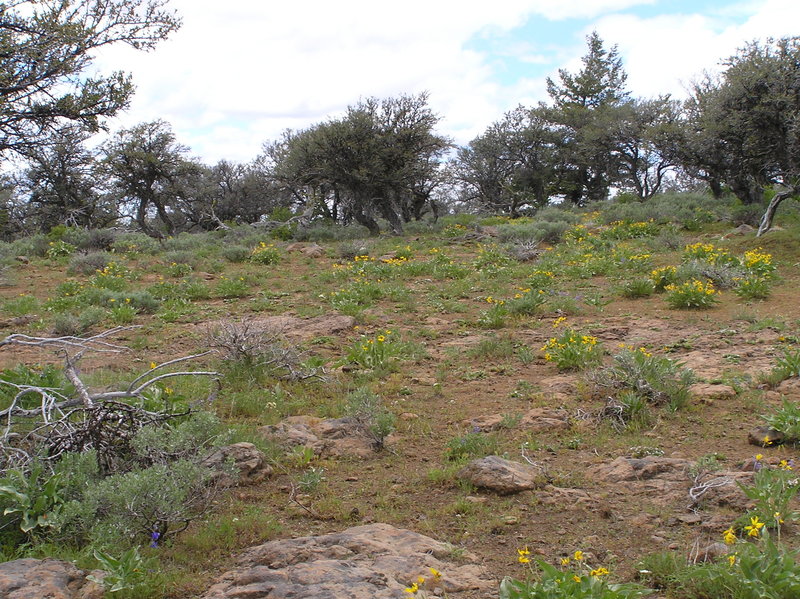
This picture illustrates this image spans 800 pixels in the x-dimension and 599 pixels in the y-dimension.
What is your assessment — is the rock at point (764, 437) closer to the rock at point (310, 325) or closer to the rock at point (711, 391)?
the rock at point (711, 391)

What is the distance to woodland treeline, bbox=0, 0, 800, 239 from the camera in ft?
28.8

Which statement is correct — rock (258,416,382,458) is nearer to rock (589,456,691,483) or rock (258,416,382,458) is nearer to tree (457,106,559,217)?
rock (589,456,691,483)

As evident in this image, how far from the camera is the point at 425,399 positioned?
220 inches

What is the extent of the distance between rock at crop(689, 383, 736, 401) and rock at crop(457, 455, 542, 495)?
188 centimetres

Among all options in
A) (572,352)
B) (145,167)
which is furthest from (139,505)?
(145,167)

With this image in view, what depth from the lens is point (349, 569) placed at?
2.73 m

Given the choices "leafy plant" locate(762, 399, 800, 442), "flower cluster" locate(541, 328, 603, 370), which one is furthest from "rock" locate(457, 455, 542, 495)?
"flower cluster" locate(541, 328, 603, 370)

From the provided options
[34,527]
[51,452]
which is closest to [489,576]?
[34,527]

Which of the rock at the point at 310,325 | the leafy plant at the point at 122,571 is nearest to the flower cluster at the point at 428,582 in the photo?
the leafy plant at the point at 122,571

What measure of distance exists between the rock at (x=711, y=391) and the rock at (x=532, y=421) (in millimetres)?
1098

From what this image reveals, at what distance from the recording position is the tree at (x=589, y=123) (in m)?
26.4

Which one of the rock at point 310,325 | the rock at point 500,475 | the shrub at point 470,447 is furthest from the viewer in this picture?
the rock at point 310,325

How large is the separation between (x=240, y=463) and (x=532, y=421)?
7.06ft

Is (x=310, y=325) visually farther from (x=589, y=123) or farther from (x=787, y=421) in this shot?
(x=589, y=123)
